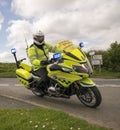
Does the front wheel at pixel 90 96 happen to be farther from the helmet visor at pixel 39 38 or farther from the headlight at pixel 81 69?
the helmet visor at pixel 39 38

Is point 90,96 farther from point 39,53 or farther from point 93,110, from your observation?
point 39,53

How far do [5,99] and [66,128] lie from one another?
14.3 ft

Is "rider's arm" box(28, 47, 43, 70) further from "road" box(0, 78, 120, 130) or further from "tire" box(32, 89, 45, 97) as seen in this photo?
"road" box(0, 78, 120, 130)

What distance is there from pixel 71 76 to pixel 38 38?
1865mm

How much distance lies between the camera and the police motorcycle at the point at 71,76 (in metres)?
8.27

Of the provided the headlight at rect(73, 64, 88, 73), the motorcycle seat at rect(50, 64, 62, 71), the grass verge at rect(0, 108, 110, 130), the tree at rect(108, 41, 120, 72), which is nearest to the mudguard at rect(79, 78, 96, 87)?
the headlight at rect(73, 64, 88, 73)

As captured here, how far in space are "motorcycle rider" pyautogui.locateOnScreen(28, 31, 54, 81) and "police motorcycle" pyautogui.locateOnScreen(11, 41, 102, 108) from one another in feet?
1.09

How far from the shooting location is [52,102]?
31.7ft

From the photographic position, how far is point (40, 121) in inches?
250

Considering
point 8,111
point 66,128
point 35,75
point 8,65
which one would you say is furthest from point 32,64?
point 8,65

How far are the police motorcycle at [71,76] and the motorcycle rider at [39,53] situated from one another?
1.09ft

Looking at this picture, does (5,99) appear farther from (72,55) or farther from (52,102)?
(72,55)

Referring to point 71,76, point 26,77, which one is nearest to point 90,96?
point 71,76

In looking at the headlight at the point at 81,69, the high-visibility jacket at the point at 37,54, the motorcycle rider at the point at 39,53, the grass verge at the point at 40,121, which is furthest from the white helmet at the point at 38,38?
the grass verge at the point at 40,121
